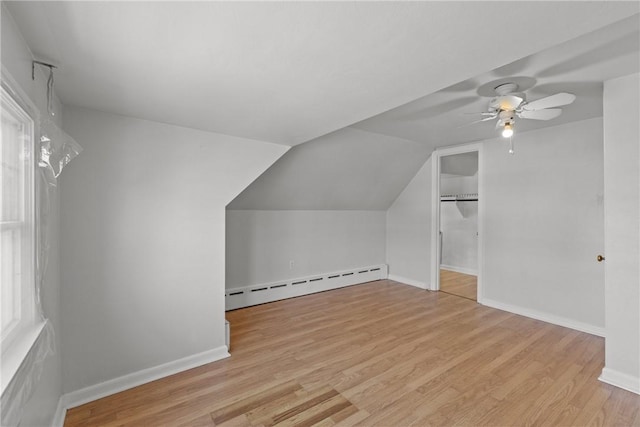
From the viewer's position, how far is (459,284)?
4.92 m

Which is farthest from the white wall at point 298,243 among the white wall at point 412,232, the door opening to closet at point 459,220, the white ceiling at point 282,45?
the white ceiling at point 282,45

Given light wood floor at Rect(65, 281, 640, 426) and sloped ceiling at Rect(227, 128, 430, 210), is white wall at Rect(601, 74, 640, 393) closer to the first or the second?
light wood floor at Rect(65, 281, 640, 426)

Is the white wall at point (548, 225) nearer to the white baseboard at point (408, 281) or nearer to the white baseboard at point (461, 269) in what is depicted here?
the white baseboard at point (408, 281)

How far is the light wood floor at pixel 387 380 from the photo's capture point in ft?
5.93

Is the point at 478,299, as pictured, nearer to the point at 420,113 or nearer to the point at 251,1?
the point at 420,113

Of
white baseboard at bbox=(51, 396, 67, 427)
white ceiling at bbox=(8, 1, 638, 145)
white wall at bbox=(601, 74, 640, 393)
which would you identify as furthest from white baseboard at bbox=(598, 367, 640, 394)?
white baseboard at bbox=(51, 396, 67, 427)

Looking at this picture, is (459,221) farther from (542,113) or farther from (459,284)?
(542,113)

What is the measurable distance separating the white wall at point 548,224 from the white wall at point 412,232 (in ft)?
2.90

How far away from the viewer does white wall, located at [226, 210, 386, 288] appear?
3.75 metres

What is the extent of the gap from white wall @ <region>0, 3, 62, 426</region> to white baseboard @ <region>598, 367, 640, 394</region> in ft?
11.5

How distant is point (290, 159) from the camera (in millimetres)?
3398

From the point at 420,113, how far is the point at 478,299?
2.67 meters

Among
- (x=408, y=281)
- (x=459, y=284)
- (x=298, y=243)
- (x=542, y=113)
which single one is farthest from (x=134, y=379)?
(x=459, y=284)

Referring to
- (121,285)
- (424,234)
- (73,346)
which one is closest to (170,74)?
(121,285)
